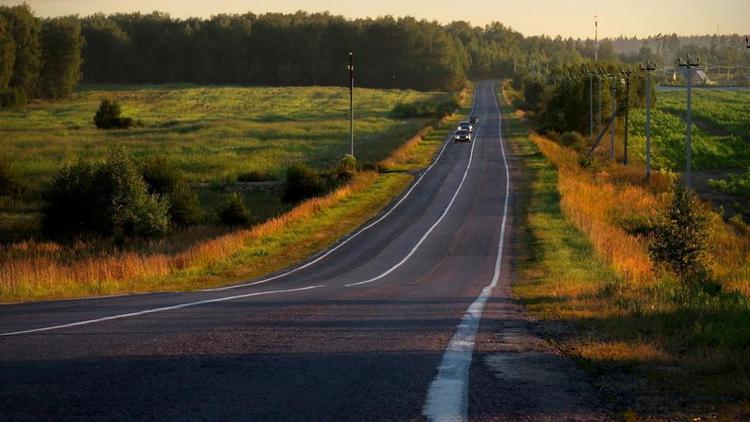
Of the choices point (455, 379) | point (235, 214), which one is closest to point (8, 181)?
point (235, 214)

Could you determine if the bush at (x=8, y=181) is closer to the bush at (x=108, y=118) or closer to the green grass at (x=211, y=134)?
the green grass at (x=211, y=134)

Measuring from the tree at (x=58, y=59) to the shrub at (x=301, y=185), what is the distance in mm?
107556

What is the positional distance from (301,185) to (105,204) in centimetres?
1585

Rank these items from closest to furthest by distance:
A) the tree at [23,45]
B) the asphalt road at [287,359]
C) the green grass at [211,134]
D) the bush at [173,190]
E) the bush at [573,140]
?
the asphalt road at [287,359]
the bush at [173,190]
the green grass at [211,134]
the bush at [573,140]
the tree at [23,45]

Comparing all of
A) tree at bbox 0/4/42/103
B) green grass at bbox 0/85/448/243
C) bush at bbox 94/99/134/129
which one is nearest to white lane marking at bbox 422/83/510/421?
green grass at bbox 0/85/448/243

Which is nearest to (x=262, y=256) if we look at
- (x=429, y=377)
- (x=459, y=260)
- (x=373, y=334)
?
(x=459, y=260)

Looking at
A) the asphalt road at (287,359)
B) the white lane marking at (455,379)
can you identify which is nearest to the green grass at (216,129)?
the asphalt road at (287,359)

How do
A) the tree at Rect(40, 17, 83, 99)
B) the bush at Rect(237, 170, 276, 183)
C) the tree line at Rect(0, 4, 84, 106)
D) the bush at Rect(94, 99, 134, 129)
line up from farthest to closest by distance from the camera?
the tree at Rect(40, 17, 83, 99) → the tree line at Rect(0, 4, 84, 106) → the bush at Rect(94, 99, 134, 129) → the bush at Rect(237, 170, 276, 183)

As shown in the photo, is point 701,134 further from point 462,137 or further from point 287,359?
point 287,359

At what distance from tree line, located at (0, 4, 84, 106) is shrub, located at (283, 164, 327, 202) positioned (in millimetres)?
89216

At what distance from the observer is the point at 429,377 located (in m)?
8.63

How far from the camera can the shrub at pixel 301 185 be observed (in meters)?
51.3

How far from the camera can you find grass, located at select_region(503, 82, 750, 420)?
817cm

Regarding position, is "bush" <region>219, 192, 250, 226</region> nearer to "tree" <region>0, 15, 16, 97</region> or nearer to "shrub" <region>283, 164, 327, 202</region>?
"shrub" <region>283, 164, 327, 202</region>
